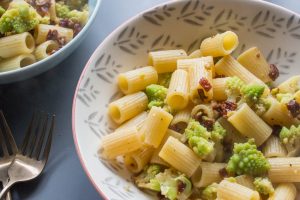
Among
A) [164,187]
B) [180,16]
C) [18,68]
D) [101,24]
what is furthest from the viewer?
[101,24]

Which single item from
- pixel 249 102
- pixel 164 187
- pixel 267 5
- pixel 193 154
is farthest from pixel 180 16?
pixel 164 187

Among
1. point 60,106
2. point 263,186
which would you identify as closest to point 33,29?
point 60,106

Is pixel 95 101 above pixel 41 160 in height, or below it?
above

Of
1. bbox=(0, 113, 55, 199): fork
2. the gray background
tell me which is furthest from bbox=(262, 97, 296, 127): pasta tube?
bbox=(0, 113, 55, 199): fork

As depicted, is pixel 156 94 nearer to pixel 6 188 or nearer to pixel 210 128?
pixel 210 128

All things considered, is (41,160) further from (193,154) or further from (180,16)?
(180,16)

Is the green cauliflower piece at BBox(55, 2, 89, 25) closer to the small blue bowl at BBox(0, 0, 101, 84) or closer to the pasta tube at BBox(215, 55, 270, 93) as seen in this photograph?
the small blue bowl at BBox(0, 0, 101, 84)

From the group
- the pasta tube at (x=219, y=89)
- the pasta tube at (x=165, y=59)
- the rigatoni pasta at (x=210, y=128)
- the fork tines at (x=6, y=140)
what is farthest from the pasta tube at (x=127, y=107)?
the fork tines at (x=6, y=140)
